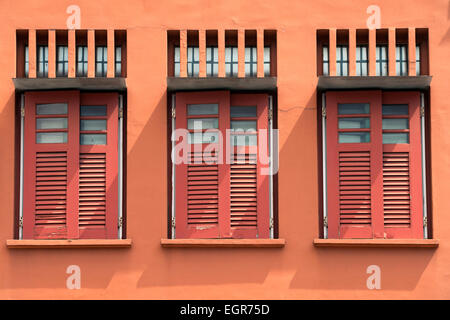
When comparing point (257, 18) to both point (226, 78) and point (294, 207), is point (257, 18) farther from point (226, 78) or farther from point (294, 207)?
point (294, 207)

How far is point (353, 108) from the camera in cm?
A: 1172

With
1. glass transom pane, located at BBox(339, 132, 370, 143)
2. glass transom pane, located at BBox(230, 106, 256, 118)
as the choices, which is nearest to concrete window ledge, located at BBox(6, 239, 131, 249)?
glass transom pane, located at BBox(230, 106, 256, 118)

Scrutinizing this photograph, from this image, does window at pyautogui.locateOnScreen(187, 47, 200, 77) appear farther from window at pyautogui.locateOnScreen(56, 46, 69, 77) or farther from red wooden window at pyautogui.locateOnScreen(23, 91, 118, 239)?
window at pyautogui.locateOnScreen(56, 46, 69, 77)

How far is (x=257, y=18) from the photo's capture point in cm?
1187

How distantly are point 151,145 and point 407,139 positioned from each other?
10.7 feet

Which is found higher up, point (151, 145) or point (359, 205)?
point (151, 145)

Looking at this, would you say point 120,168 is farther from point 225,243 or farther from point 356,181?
point 356,181

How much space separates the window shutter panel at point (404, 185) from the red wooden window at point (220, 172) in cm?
153

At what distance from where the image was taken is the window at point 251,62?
1191 centimetres

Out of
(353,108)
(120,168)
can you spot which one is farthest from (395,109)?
(120,168)

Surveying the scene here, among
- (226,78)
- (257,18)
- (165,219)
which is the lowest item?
(165,219)

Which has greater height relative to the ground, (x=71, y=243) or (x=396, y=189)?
(x=396, y=189)

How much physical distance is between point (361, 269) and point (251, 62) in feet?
9.83

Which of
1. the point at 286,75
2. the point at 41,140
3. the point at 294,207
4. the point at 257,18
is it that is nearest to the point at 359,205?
the point at 294,207
